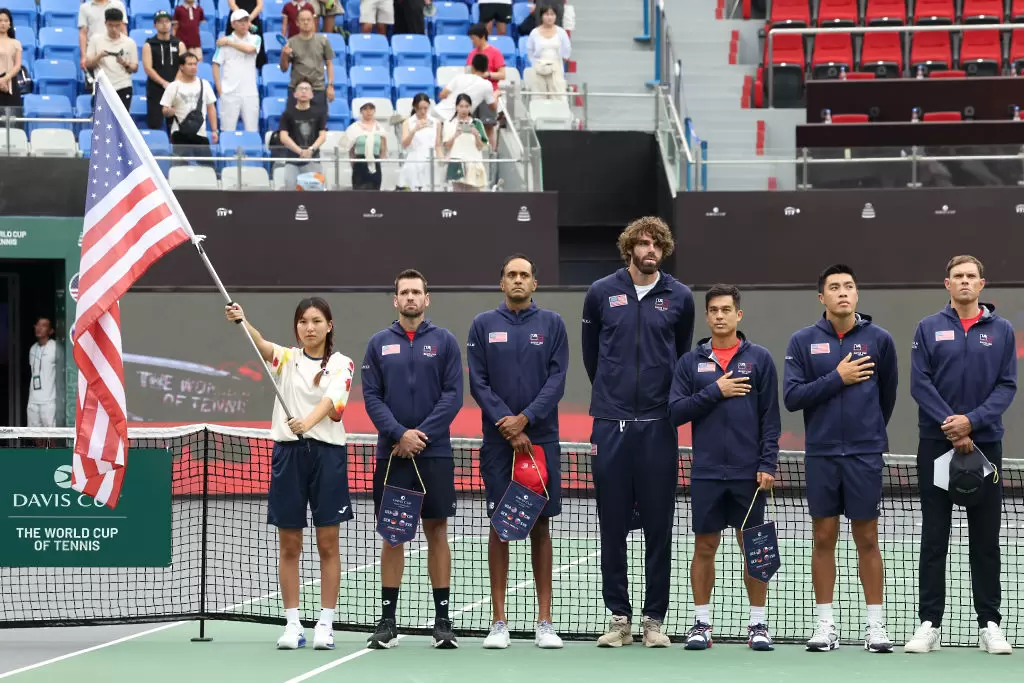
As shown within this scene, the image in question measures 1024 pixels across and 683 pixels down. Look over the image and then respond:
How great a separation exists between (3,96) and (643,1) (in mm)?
10849

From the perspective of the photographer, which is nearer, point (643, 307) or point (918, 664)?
point (918, 664)

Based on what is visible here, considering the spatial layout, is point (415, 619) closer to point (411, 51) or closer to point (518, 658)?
point (518, 658)

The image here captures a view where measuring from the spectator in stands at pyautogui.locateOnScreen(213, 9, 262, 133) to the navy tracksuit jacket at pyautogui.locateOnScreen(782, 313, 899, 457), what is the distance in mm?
12758

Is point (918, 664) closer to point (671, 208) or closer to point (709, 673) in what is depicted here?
point (709, 673)

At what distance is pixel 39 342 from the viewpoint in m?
19.2

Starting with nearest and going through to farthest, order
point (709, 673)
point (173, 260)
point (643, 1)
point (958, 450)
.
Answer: point (709, 673), point (958, 450), point (173, 260), point (643, 1)

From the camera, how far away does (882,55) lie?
2250cm

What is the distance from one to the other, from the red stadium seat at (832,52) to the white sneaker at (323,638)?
1497 centimetres

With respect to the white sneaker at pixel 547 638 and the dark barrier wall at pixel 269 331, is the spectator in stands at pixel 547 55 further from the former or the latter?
the white sneaker at pixel 547 638

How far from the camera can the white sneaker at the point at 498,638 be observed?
31.5 feet

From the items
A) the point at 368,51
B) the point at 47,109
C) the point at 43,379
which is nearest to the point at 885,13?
the point at 368,51

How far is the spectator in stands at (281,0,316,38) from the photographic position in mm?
22328

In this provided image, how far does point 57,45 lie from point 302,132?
4.58 meters

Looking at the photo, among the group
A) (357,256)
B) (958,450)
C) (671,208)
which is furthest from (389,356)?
(671,208)
